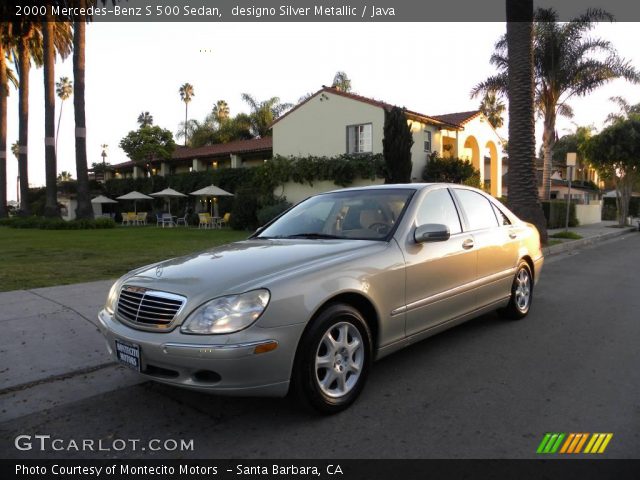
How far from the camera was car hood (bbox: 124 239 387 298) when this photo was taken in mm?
3121

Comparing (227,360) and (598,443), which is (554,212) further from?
(227,360)

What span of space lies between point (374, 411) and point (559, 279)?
22.3 ft

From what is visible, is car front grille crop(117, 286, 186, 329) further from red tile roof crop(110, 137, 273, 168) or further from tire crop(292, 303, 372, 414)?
red tile roof crop(110, 137, 273, 168)

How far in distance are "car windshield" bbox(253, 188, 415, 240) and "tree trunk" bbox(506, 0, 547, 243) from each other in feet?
32.8

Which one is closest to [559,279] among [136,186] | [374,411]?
[374,411]

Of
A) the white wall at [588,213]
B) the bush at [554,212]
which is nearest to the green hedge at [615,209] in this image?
the white wall at [588,213]

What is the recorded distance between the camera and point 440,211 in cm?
463

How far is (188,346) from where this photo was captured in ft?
9.57

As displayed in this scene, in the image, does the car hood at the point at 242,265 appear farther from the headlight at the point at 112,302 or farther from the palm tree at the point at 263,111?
the palm tree at the point at 263,111

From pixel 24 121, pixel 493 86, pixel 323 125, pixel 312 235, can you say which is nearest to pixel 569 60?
pixel 493 86

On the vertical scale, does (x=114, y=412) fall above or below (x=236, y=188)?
below

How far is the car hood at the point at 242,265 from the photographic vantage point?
312 centimetres

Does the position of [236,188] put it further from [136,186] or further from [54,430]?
[54,430]

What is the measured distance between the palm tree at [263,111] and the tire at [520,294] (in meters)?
34.8
